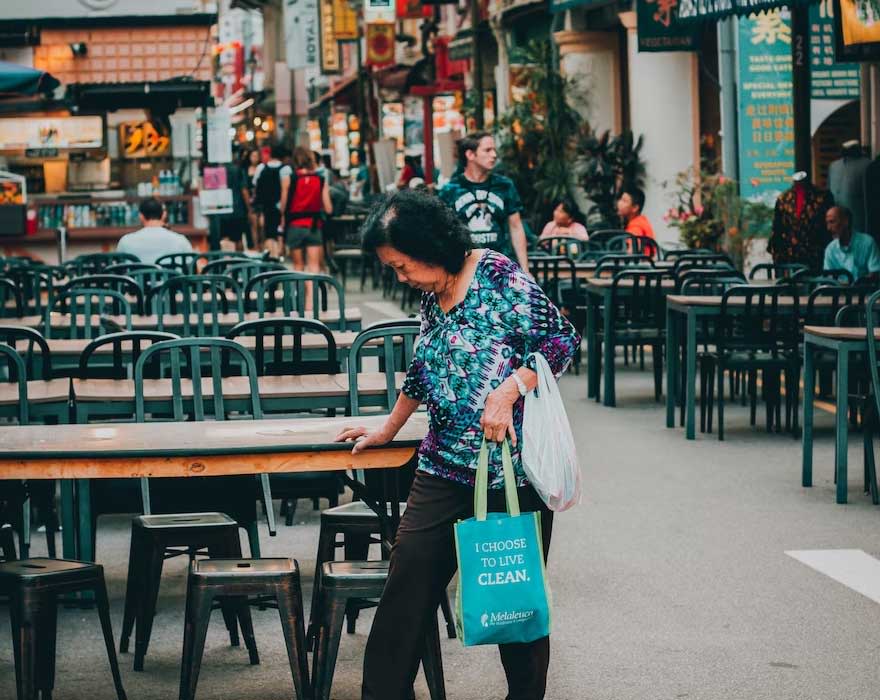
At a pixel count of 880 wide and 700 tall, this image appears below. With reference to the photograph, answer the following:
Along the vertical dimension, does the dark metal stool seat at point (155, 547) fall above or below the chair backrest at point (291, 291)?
below

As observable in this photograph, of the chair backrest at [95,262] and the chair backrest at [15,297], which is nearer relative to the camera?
the chair backrest at [15,297]

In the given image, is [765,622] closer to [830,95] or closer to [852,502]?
[852,502]

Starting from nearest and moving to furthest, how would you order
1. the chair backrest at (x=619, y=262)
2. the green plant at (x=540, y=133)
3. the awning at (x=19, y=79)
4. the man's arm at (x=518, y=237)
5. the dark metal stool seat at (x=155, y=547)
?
1. the dark metal stool seat at (x=155, y=547)
2. the man's arm at (x=518, y=237)
3. the awning at (x=19, y=79)
4. the chair backrest at (x=619, y=262)
5. the green plant at (x=540, y=133)

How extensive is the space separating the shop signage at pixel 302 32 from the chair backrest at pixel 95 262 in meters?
28.3

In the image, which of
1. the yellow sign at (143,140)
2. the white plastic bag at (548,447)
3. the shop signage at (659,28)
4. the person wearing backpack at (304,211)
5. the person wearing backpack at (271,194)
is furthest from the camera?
the person wearing backpack at (271,194)

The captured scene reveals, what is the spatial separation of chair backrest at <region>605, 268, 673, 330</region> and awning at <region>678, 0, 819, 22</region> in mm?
2462

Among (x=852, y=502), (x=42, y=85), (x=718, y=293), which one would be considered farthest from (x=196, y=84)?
(x=852, y=502)

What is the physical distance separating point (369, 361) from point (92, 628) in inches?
381

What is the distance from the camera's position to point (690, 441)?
11.7m

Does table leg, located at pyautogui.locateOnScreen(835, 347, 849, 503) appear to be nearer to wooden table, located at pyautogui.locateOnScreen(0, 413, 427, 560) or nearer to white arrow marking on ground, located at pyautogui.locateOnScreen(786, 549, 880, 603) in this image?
white arrow marking on ground, located at pyautogui.locateOnScreen(786, 549, 880, 603)

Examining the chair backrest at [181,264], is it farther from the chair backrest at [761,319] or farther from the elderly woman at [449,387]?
the elderly woman at [449,387]

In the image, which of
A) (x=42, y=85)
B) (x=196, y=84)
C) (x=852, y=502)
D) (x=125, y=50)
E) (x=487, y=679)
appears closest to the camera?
(x=487, y=679)

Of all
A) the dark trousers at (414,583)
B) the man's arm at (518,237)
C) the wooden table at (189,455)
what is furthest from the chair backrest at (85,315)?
the dark trousers at (414,583)

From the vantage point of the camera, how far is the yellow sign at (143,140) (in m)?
24.2
